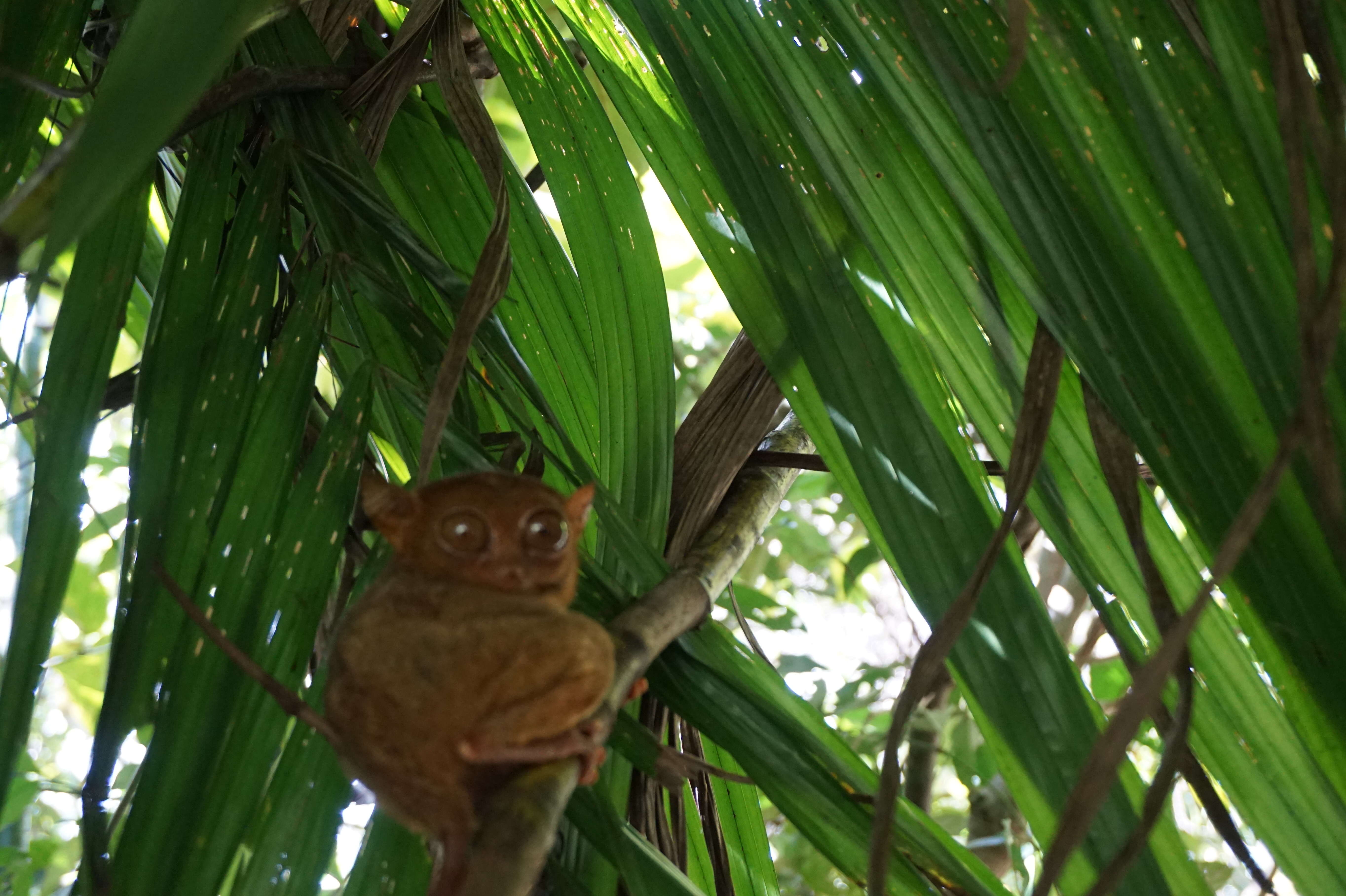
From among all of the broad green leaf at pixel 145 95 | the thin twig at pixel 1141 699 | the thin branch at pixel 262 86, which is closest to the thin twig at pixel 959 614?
the thin twig at pixel 1141 699

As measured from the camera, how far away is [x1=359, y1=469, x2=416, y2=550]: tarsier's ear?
48 centimetres

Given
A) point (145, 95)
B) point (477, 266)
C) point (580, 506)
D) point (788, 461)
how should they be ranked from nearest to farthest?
point (145, 95)
point (580, 506)
point (477, 266)
point (788, 461)

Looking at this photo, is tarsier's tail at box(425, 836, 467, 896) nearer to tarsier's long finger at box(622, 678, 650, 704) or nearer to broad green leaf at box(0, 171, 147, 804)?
tarsier's long finger at box(622, 678, 650, 704)

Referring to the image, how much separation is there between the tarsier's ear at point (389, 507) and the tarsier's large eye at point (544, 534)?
6 centimetres

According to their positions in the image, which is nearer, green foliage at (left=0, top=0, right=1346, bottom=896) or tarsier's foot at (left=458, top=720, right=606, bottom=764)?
tarsier's foot at (left=458, top=720, right=606, bottom=764)

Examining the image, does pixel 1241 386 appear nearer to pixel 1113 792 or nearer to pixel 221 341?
pixel 1113 792

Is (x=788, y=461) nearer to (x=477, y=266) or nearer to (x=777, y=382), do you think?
(x=777, y=382)

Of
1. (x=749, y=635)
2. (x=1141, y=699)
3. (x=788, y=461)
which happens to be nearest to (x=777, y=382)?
(x=788, y=461)

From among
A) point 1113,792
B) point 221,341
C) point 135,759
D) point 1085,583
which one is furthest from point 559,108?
point 135,759

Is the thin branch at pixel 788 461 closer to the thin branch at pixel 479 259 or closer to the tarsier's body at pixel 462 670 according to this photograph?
the thin branch at pixel 479 259

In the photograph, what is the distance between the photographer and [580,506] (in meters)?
0.53

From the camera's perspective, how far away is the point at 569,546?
495 mm

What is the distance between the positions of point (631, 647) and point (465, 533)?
0.13 meters

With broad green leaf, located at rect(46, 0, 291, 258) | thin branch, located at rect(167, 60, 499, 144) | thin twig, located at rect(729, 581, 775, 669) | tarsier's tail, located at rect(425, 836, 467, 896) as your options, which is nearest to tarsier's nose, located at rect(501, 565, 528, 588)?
tarsier's tail, located at rect(425, 836, 467, 896)
